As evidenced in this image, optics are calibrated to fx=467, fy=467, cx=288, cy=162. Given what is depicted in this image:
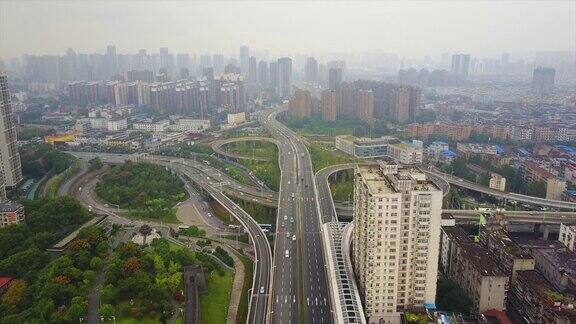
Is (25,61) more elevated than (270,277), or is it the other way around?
(25,61)

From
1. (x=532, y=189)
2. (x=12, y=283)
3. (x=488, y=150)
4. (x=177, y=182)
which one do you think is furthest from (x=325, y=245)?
(x=488, y=150)

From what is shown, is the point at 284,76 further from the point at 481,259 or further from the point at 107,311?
the point at 107,311

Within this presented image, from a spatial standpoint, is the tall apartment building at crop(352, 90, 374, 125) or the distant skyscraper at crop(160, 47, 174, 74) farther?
the distant skyscraper at crop(160, 47, 174, 74)

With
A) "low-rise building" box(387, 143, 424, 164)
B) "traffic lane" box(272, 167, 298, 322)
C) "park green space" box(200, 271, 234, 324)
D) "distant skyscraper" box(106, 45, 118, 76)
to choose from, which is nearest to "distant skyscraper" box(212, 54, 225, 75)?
"distant skyscraper" box(106, 45, 118, 76)

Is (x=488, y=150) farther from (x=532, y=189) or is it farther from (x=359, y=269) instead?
(x=359, y=269)

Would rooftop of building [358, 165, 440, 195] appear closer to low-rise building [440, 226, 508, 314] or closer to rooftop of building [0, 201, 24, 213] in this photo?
low-rise building [440, 226, 508, 314]
